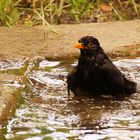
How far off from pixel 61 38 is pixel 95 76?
6.80ft

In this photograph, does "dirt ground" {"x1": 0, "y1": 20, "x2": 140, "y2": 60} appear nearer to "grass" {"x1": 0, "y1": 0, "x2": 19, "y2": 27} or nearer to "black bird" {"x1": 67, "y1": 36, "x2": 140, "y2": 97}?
"grass" {"x1": 0, "y1": 0, "x2": 19, "y2": 27}

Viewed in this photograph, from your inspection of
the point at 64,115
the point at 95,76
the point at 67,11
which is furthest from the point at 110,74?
the point at 67,11

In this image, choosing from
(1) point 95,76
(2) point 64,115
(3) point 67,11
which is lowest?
(2) point 64,115

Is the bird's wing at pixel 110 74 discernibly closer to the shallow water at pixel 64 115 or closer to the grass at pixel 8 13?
the shallow water at pixel 64 115

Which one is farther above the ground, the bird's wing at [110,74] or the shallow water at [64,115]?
the bird's wing at [110,74]

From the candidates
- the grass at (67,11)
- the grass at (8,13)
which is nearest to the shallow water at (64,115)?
the grass at (8,13)

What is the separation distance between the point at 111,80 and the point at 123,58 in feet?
4.68

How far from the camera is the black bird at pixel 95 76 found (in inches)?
209

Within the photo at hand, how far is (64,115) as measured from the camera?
191 inches

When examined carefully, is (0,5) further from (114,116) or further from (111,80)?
(114,116)

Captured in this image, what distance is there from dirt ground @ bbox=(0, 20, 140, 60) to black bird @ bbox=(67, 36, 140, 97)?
125cm

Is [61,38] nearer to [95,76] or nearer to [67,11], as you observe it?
[67,11]

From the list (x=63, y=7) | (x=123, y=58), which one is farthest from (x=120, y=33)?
(x=63, y=7)

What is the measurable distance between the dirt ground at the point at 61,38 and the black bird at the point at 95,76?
49.2 inches
